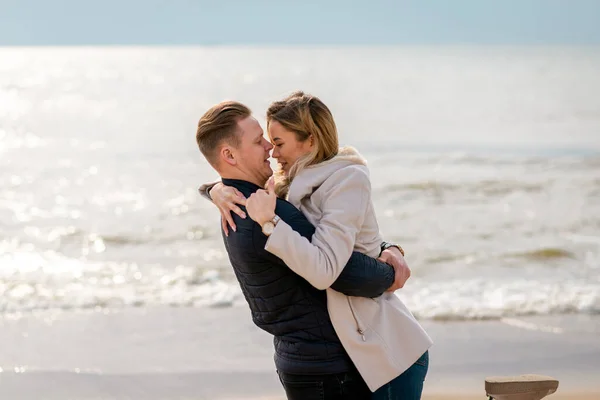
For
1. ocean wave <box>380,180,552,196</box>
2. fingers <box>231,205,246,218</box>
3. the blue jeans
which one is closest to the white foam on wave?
the blue jeans

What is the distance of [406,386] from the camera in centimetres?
294

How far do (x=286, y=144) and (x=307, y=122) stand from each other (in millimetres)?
127

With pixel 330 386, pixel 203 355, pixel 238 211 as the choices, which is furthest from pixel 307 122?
pixel 203 355

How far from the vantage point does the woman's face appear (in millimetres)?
2879

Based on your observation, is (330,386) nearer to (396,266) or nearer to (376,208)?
(396,266)

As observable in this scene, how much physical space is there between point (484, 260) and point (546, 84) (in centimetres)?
5170

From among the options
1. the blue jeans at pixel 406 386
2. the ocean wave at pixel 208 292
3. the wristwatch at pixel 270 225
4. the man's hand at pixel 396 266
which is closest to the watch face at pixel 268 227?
the wristwatch at pixel 270 225

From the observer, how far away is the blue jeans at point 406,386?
9.55 ft

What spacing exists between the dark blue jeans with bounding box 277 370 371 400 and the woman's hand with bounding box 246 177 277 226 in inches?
23.3

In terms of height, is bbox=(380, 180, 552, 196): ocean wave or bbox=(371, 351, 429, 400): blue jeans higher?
bbox=(380, 180, 552, 196): ocean wave

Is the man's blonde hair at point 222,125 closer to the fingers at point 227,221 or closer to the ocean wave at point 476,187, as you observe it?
the fingers at point 227,221

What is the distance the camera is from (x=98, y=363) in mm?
6535

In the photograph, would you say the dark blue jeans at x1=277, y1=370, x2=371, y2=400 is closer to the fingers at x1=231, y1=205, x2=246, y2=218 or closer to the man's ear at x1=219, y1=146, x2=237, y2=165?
the fingers at x1=231, y1=205, x2=246, y2=218

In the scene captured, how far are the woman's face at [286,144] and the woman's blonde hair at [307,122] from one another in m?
0.02
